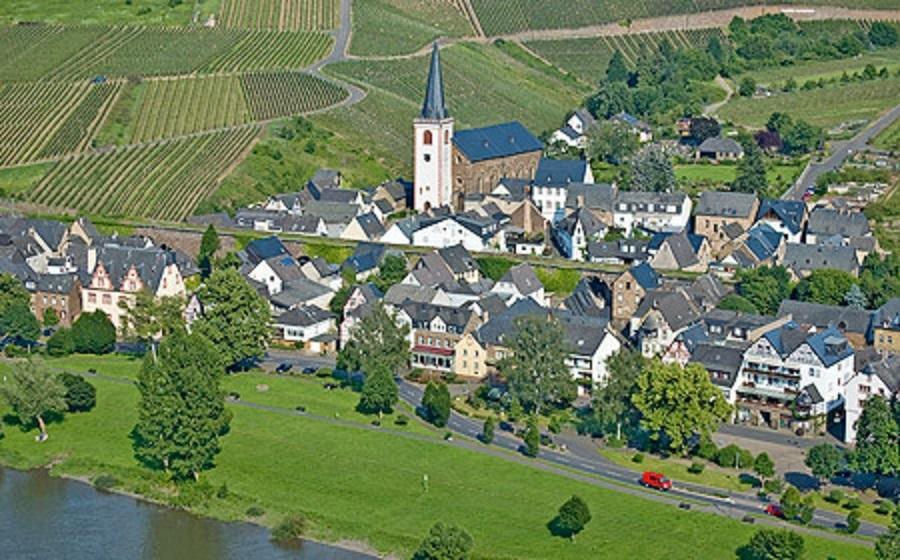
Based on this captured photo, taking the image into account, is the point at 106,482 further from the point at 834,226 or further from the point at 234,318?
the point at 834,226

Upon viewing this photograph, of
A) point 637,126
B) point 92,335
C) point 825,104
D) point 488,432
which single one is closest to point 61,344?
→ point 92,335

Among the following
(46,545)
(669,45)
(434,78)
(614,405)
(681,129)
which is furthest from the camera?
(669,45)

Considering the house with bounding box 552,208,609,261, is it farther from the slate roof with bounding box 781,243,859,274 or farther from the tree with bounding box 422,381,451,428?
the tree with bounding box 422,381,451,428

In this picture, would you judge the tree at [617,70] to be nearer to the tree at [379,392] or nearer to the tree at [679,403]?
the tree at [379,392]

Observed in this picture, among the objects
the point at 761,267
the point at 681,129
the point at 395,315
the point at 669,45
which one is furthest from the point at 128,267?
the point at 669,45

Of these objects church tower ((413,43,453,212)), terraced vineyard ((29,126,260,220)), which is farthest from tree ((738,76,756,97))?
church tower ((413,43,453,212))

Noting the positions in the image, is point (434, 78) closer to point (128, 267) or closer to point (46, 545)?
point (128, 267)

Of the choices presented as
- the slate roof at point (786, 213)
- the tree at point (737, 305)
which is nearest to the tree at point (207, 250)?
the tree at point (737, 305)
